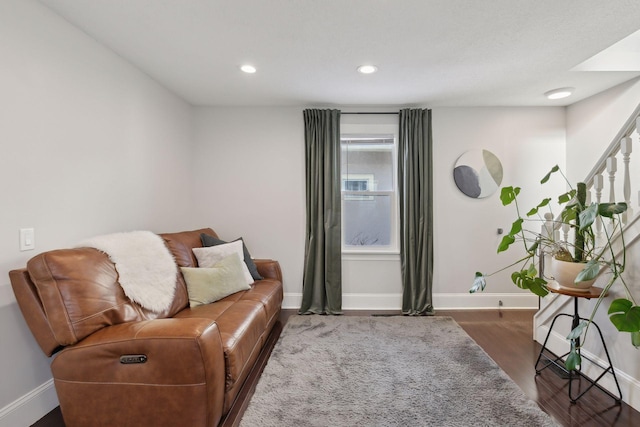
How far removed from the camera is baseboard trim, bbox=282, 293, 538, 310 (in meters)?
3.57

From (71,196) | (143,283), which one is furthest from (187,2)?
(143,283)

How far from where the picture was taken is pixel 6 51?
156 centimetres

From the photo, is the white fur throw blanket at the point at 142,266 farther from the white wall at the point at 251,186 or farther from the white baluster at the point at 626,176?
the white baluster at the point at 626,176

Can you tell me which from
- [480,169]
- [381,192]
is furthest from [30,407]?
[480,169]

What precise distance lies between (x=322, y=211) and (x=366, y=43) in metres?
1.83

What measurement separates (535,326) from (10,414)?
3837 millimetres

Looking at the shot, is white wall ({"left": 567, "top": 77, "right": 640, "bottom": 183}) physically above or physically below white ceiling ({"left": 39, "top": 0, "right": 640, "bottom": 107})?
below

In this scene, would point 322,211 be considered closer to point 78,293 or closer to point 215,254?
point 215,254

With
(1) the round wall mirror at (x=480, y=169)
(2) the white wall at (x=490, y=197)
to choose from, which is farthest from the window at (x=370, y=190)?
(1) the round wall mirror at (x=480, y=169)

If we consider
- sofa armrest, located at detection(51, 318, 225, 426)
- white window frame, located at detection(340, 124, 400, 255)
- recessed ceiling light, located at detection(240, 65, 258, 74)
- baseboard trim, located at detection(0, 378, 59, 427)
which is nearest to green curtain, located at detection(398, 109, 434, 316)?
white window frame, located at detection(340, 124, 400, 255)

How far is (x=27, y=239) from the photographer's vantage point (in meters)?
1.66

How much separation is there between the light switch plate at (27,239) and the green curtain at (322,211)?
2365mm

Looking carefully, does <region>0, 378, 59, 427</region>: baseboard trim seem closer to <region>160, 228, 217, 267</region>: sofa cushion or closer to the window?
<region>160, 228, 217, 267</region>: sofa cushion

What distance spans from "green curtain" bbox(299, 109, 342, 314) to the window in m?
0.23
